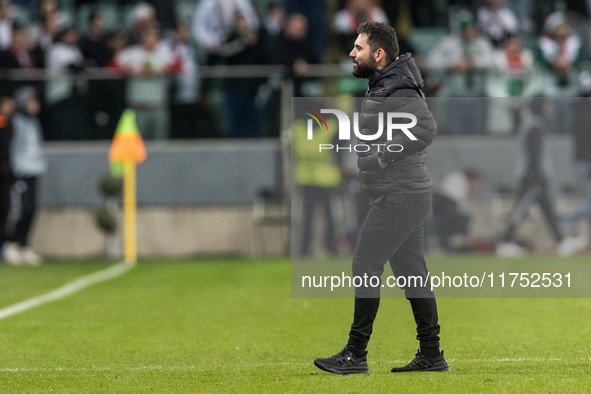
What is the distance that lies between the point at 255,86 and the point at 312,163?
1.90m

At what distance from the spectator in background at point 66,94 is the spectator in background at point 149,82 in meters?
0.73

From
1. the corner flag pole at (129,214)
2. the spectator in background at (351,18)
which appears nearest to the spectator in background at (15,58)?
the corner flag pole at (129,214)

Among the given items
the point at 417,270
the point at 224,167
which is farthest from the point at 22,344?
the point at 224,167

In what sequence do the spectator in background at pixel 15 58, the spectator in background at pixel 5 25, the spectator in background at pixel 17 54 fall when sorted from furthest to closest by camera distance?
the spectator in background at pixel 5 25, the spectator in background at pixel 17 54, the spectator in background at pixel 15 58

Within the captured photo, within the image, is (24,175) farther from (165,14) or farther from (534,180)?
(534,180)

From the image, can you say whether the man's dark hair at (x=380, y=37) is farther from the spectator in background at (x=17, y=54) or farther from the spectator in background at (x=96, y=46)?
the spectator in background at (x=17, y=54)

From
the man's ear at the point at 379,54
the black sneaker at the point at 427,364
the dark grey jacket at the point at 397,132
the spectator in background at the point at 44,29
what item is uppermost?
the spectator in background at the point at 44,29

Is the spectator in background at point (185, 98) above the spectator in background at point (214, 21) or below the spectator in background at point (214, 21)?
below

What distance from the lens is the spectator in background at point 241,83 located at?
788 inches

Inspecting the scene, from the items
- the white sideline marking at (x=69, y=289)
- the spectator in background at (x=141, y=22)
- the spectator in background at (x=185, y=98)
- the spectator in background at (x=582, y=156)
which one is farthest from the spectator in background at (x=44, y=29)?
the spectator in background at (x=582, y=156)

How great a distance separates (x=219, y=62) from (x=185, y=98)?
954mm

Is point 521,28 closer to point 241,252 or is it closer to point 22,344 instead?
point 241,252

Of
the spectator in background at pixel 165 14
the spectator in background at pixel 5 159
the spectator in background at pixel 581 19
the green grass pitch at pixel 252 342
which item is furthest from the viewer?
the spectator in background at pixel 581 19

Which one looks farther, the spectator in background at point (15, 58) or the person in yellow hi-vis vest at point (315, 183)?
the spectator in background at point (15, 58)
